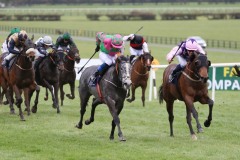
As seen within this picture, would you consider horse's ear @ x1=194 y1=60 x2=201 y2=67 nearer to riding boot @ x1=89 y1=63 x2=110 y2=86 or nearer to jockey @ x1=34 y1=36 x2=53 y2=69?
riding boot @ x1=89 y1=63 x2=110 y2=86

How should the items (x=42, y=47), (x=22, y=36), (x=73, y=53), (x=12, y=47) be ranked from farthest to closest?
1. (x=73, y=53)
2. (x=42, y=47)
3. (x=12, y=47)
4. (x=22, y=36)

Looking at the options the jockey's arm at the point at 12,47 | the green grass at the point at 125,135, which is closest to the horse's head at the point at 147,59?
the green grass at the point at 125,135

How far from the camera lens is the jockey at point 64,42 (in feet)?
65.5

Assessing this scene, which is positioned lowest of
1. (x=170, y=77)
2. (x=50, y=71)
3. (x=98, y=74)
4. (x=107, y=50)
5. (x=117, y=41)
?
→ (x=50, y=71)

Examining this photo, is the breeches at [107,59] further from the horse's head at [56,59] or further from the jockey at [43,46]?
the jockey at [43,46]

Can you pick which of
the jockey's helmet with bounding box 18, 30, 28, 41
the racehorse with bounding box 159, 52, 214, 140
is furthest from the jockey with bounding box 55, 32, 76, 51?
the racehorse with bounding box 159, 52, 214, 140

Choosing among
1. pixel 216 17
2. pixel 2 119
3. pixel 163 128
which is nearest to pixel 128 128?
pixel 163 128

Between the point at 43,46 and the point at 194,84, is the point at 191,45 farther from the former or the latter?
the point at 43,46

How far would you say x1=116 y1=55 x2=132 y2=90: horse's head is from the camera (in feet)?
42.0

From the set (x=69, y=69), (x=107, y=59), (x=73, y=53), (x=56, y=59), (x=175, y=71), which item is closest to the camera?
(x=107, y=59)

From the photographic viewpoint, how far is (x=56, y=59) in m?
19.0

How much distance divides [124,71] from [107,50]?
2.89ft

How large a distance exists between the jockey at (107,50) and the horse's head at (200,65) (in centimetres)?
141

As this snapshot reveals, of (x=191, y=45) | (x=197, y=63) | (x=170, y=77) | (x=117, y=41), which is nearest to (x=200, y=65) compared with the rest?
(x=197, y=63)
